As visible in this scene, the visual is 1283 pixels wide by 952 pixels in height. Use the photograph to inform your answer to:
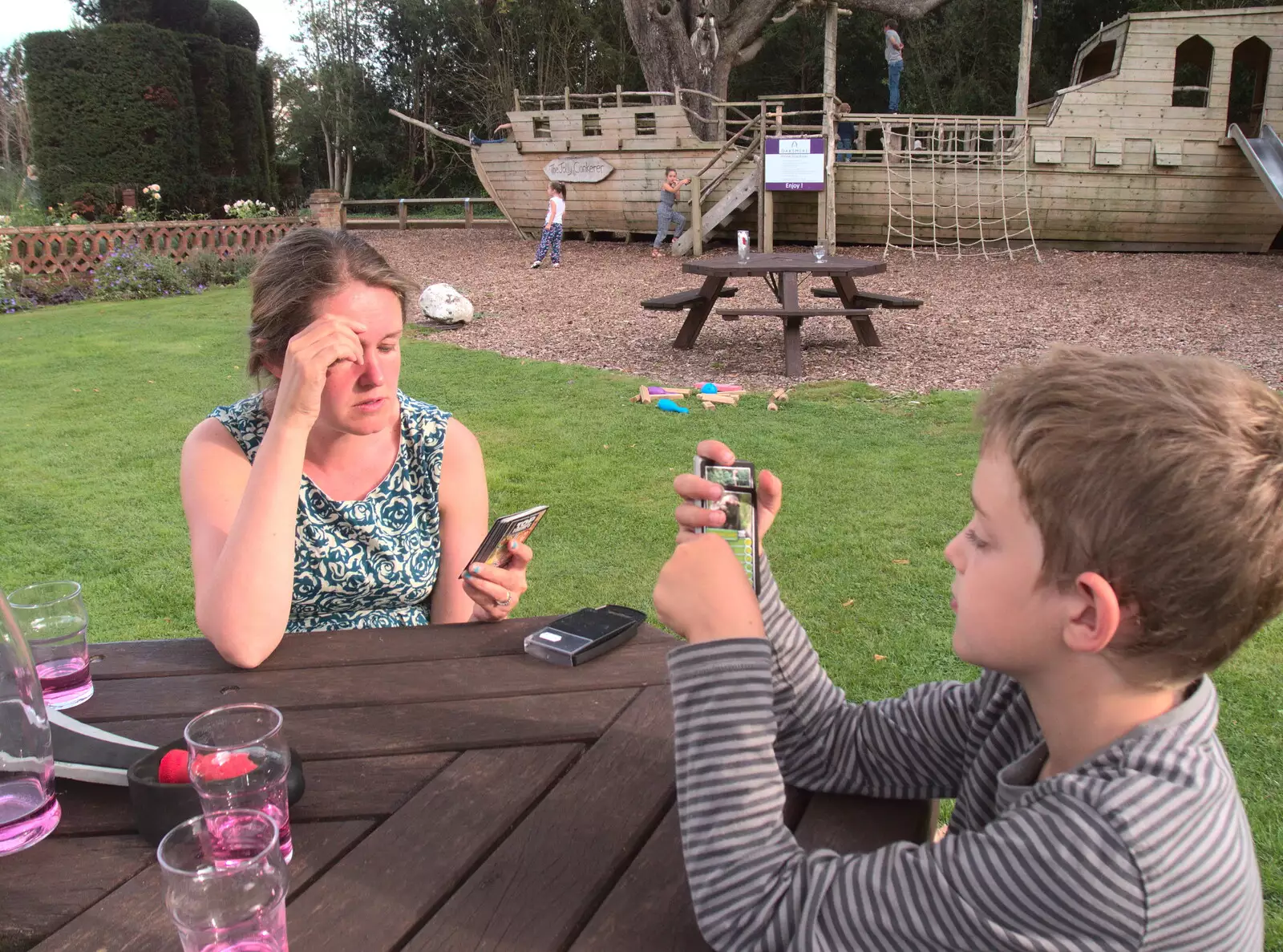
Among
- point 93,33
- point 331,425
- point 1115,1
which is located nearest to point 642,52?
point 93,33

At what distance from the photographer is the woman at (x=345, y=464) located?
200cm

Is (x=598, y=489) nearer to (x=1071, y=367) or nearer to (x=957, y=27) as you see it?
Result: (x=1071, y=367)

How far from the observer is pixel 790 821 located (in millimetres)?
1396

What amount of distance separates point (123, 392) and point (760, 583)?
834 cm

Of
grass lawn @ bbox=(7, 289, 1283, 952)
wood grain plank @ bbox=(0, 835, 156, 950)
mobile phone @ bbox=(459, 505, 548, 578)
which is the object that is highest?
mobile phone @ bbox=(459, 505, 548, 578)

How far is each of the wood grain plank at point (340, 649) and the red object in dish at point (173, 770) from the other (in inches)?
19.8

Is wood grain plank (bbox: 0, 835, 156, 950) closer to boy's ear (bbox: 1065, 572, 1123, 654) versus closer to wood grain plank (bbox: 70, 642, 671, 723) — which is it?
wood grain plank (bbox: 70, 642, 671, 723)

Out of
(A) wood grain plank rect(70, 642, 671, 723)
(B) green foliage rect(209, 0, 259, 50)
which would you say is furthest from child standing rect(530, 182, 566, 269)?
(A) wood grain plank rect(70, 642, 671, 723)

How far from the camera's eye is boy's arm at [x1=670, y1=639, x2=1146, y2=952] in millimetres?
1000

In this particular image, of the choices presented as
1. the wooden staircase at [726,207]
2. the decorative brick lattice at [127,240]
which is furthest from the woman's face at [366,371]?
the wooden staircase at [726,207]

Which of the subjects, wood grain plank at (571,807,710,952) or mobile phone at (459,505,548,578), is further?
mobile phone at (459,505,548,578)

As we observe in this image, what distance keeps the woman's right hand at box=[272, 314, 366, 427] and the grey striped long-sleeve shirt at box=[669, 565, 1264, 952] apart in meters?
1.06

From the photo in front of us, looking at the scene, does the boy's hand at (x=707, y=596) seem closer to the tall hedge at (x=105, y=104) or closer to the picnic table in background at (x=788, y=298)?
the picnic table in background at (x=788, y=298)

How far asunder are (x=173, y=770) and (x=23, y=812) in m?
A: 0.19
